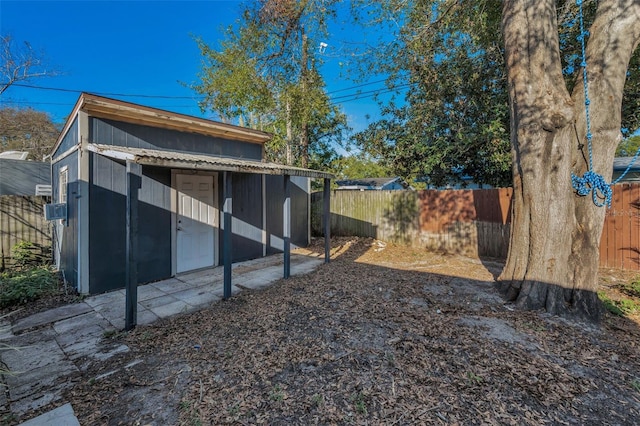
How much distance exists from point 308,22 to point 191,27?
5.79 metres

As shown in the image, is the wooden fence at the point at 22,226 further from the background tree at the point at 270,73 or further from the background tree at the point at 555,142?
the background tree at the point at 555,142

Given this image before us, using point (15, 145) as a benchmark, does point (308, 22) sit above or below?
above

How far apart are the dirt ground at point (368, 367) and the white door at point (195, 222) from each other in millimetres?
1947

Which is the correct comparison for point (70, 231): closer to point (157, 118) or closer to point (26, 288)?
point (26, 288)

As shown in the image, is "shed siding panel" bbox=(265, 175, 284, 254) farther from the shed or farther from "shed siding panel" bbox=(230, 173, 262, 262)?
"shed siding panel" bbox=(230, 173, 262, 262)

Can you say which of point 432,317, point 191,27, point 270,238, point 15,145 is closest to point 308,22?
point 191,27

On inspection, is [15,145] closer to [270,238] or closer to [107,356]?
[270,238]

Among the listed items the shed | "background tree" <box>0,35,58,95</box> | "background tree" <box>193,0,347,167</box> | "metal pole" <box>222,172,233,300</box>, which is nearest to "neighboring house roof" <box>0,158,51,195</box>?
the shed

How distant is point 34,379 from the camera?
239cm

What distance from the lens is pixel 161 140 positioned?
5.09 metres

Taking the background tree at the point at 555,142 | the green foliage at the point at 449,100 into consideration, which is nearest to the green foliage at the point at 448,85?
the green foliage at the point at 449,100

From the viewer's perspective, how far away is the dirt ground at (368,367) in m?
1.94

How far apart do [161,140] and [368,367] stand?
5.04 metres

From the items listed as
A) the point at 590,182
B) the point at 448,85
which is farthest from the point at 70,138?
the point at 448,85
